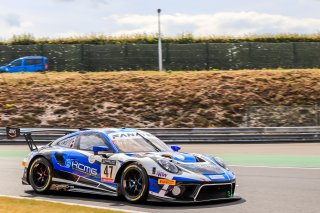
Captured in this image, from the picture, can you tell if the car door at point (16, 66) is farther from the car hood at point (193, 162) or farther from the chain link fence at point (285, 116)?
the car hood at point (193, 162)

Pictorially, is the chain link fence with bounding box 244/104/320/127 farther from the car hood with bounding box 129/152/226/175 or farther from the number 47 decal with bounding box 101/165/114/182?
the number 47 decal with bounding box 101/165/114/182

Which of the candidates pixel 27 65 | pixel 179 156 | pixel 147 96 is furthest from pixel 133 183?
pixel 27 65

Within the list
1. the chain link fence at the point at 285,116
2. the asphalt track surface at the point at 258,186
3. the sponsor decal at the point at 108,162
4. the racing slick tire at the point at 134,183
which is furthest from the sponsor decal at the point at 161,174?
the chain link fence at the point at 285,116

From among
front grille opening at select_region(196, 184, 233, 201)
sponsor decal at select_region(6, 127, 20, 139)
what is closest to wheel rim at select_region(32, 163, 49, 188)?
sponsor decal at select_region(6, 127, 20, 139)

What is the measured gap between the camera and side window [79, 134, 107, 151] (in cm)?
1161

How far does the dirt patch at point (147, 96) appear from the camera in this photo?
106ft

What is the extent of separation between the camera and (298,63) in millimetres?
38969

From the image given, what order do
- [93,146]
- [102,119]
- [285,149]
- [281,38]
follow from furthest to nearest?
[281,38], [102,119], [285,149], [93,146]

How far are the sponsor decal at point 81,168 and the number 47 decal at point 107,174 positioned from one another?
0.70 feet

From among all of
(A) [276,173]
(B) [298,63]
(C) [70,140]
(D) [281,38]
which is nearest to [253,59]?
(B) [298,63]

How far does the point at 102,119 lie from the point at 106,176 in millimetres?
21472

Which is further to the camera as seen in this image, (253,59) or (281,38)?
(281,38)

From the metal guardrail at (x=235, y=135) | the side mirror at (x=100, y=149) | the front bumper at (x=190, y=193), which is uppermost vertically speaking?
the side mirror at (x=100, y=149)

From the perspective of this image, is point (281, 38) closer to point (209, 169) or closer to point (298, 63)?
point (298, 63)
